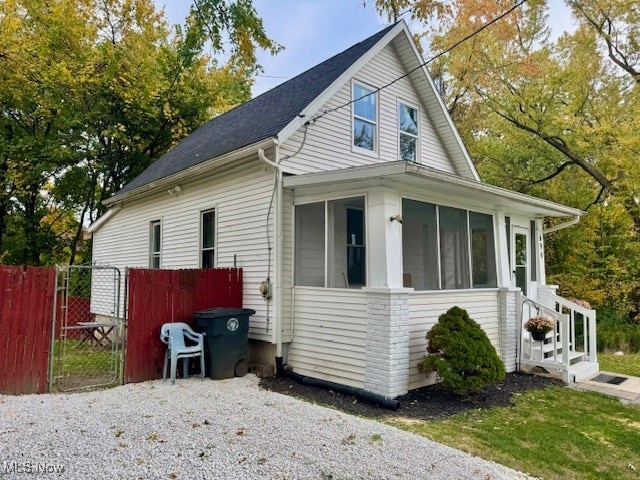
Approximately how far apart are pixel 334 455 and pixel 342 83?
6.72 m

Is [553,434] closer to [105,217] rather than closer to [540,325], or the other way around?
[540,325]

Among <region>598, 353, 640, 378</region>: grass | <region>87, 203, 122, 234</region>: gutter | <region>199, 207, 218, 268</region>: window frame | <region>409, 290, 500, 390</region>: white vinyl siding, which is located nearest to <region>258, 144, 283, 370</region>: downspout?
<region>199, 207, 218, 268</region>: window frame

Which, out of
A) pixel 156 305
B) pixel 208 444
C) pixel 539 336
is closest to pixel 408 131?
pixel 539 336

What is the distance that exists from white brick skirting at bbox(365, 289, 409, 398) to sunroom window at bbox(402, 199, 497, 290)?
52.2 inches

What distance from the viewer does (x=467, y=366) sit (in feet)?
19.0

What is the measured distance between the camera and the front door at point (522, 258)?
9081mm

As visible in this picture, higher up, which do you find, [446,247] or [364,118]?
[364,118]

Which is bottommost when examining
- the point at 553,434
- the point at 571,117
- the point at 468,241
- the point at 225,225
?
the point at 553,434

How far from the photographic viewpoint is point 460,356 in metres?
5.86

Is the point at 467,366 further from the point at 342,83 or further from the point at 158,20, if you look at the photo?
the point at 158,20

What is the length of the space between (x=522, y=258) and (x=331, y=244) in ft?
15.2

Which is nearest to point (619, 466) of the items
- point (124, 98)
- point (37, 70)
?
point (124, 98)

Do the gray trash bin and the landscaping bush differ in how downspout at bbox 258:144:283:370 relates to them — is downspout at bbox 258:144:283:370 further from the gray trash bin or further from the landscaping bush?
the landscaping bush

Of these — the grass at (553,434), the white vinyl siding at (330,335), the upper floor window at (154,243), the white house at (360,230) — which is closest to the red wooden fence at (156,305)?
the white house at (360,230)
